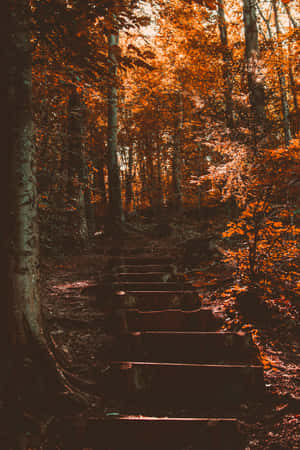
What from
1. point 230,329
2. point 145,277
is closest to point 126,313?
point 230,329

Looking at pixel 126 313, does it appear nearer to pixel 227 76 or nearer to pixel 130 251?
pixel 130 251

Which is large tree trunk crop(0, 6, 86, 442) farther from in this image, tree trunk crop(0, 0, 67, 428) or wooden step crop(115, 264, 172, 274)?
wooden step crop(115, 264, 172, 274)

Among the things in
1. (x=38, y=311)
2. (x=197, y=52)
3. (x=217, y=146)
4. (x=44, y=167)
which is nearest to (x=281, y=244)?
(x=217, y=146)

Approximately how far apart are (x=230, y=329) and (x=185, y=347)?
110cm

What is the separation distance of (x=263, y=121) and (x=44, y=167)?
5.10 metres

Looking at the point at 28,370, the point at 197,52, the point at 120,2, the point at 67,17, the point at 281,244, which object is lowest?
the point at 28,370

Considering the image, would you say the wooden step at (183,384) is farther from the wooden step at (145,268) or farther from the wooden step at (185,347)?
the wooden step at (145,268)

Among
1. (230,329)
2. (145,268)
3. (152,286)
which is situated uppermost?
(145,268)

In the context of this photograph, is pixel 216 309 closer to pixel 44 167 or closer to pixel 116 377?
pixel 116 377

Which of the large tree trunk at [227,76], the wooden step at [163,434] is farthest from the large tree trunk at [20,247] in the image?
the large tree trunk at [227,76]

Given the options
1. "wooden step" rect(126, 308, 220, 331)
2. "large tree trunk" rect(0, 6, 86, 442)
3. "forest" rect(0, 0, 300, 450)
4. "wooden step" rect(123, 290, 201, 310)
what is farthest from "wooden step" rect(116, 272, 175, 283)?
"large tree trunk" rect(0, 6, 86, 442)

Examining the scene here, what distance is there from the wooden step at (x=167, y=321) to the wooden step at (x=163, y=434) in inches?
69.8

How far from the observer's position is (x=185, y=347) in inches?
157

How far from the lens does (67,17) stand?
A: 9.93 feet
